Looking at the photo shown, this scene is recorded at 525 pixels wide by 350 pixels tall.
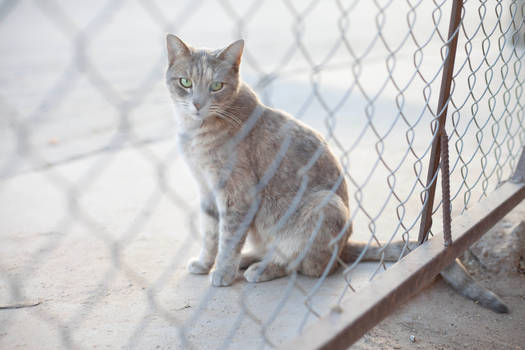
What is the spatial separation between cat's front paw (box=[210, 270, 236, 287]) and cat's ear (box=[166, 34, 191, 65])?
1.06 meters

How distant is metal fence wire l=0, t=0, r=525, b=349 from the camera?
177 centimetres

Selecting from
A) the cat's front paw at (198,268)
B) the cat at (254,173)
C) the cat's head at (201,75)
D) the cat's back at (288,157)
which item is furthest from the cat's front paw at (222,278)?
the cat's head at (201,75)

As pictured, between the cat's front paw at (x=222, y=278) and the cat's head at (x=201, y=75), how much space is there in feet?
2.50

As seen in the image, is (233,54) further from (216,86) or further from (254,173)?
(254,173)

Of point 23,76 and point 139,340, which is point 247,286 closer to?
point 139,340

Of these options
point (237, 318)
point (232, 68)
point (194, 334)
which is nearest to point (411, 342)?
point (237, 318)

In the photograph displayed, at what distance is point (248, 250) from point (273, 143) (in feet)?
2.41

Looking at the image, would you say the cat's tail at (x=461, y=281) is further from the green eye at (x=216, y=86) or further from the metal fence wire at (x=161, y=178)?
the green eye at (x=216, y=86)

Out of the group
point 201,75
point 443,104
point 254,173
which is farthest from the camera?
point 254,173

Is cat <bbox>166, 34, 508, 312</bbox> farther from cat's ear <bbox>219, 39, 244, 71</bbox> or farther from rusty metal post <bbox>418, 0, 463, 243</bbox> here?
rusty metal post <bbox>418, 0, 463, 243</bbox>

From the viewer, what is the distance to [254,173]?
2.41 m

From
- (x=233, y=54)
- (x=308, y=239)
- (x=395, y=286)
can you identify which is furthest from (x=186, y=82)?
(x=395, y=286)

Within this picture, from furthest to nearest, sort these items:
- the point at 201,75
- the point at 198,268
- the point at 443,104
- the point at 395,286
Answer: the point at 198,268 < the point at 201,75 < the point at 443,104 < the point at 395,286

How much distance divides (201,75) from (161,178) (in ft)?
3.87
